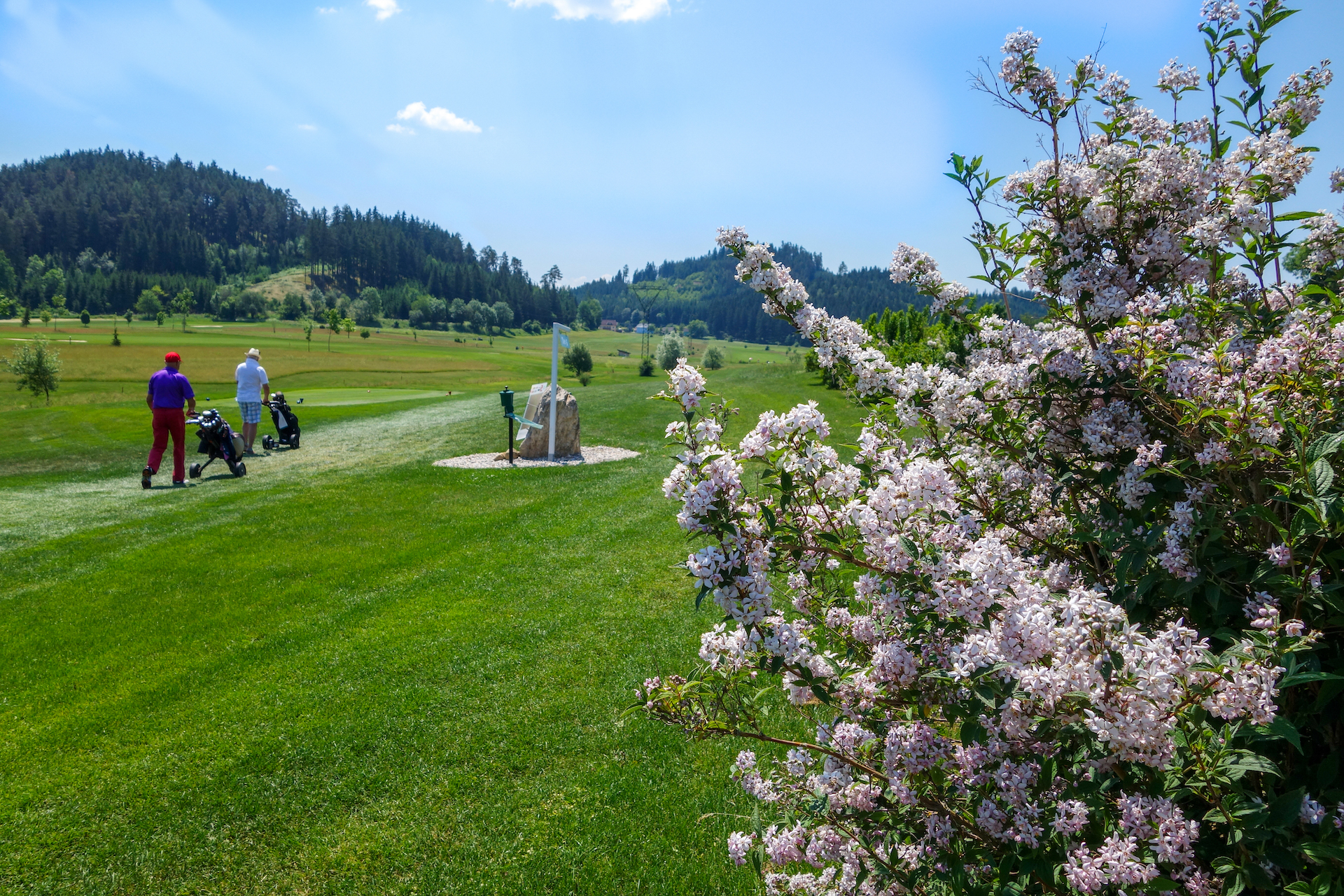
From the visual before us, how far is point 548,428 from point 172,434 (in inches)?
263

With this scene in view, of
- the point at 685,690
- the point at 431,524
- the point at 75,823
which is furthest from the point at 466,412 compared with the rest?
the point at 685,690

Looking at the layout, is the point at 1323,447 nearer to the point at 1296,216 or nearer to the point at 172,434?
the point at 1296,216

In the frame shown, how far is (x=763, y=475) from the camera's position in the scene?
225 cm

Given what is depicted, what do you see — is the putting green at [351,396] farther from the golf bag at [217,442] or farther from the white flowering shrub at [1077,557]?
the white flowering shrub at [1077,557]

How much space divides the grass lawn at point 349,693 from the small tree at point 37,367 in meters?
20.7

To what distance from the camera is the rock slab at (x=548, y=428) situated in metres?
14.4

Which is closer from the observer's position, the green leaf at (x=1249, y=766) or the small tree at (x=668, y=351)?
the green leaf at (x=1249, y=766)

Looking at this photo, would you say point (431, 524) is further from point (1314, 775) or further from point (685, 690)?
point (1314, 775)

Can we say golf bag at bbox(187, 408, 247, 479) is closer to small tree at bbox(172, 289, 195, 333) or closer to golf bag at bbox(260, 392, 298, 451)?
golf bag at bbox(260, 392, 298, 451)

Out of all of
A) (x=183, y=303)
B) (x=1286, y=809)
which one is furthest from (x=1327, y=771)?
(x=183, y=303)

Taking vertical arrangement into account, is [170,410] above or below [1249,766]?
below

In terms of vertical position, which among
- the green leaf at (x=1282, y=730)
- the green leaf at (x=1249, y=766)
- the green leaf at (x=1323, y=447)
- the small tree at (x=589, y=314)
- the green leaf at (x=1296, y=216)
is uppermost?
the small tree at (x=589, y=314)

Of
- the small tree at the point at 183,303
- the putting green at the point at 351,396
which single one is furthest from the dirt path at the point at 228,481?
the small tree at the point at 183,303

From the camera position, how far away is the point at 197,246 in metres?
136
